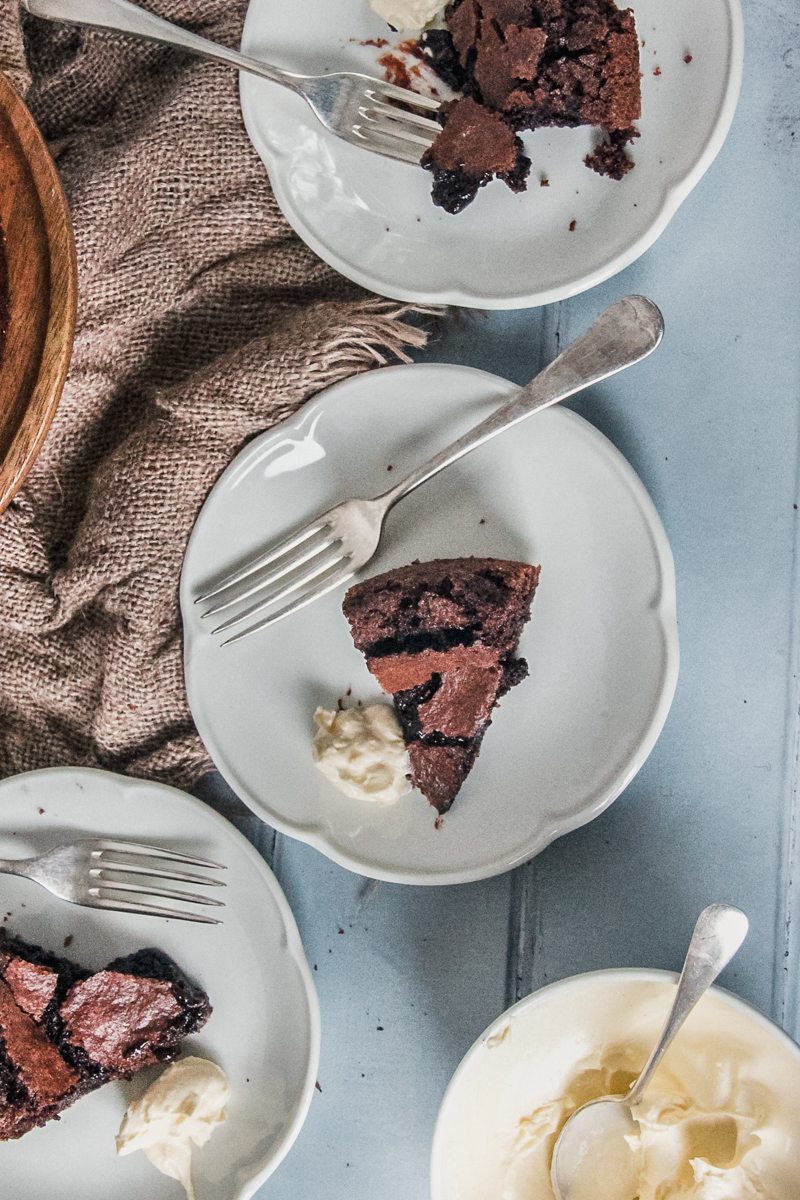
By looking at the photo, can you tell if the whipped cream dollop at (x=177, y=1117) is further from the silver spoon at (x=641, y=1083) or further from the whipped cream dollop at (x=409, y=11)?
the whipped cream dollop at (x=409, y=11)

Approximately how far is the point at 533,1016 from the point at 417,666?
558 millimetres

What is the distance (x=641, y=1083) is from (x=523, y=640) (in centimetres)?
71

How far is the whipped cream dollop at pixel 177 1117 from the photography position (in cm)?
182

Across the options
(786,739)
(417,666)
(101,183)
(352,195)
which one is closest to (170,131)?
(101,183)

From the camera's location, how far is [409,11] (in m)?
1.80

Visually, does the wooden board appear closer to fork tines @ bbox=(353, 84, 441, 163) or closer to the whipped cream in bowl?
fork tines @ bbox=(353, 84, 441, 163)

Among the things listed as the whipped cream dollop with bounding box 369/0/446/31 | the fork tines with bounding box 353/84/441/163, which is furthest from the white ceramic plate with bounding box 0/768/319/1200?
the whipped cream dollop with bounding box 369/0/446/31

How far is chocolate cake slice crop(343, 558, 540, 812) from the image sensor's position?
69.8 inches

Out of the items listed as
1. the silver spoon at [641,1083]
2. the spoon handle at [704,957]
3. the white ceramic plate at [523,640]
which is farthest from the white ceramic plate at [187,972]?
the spoon handle at [704,957]

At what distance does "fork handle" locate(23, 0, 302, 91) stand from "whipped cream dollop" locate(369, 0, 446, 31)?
183mm

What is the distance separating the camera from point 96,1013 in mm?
1854

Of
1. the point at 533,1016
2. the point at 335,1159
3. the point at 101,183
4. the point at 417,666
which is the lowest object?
the point at 335,1159

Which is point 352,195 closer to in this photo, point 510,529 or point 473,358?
point 473,358

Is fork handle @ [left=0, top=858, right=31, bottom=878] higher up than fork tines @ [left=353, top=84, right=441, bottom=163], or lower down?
lower down
